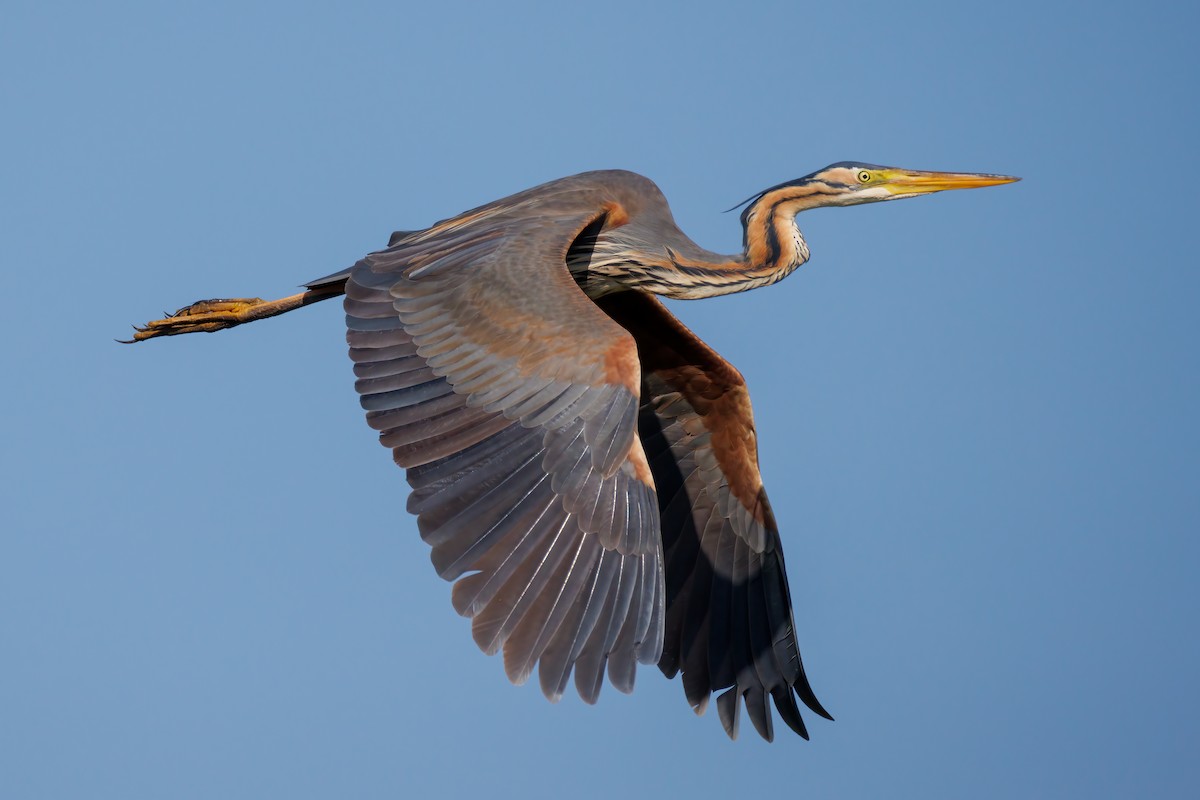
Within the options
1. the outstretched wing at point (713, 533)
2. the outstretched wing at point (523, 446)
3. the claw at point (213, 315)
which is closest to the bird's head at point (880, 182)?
the outstretched wing at point (713, 533)

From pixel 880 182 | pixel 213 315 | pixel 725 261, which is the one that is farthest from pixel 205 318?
pixel 880 182

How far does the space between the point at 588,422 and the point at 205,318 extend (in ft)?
11.5

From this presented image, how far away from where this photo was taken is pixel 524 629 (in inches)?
247

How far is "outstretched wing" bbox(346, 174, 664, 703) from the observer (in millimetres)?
6320

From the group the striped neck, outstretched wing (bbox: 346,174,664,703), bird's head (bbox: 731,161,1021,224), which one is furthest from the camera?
bird's head (bbox: 731,161,1021,224)

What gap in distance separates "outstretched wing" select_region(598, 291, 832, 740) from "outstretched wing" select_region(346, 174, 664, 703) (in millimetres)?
1428

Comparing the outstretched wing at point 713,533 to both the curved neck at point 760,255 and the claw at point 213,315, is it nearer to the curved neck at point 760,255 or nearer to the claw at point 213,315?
the curved neck at point 760,255

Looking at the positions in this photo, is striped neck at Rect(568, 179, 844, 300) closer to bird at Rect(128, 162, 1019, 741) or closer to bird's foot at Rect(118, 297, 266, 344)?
bird at Rect(128, 162, 1019, 741)

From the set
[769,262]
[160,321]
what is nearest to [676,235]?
Answer: [769,262]

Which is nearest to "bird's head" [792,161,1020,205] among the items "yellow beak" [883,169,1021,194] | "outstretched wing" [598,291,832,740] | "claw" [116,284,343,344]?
"yellow beak" [883,169,1021,194]

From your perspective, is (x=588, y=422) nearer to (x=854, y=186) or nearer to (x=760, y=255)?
(x=760, y=255)

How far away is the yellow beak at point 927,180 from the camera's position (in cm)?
941

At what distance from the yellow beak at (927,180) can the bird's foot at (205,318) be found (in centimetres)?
382

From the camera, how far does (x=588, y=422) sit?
22.4 ft
